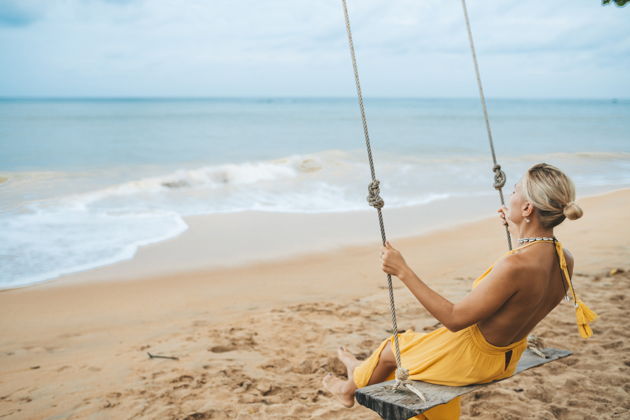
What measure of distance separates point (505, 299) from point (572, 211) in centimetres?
35

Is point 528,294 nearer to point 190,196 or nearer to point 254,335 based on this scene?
point 254,335

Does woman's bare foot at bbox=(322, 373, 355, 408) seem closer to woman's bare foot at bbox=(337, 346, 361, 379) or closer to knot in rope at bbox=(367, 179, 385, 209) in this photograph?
woman's bare foot at bbox=(337, 346, 361, 379)

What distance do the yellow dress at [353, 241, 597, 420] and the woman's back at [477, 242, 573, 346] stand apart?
0.03m

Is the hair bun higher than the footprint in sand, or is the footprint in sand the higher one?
the hair bun

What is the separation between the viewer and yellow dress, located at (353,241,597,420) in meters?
1.80

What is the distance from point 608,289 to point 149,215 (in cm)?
631

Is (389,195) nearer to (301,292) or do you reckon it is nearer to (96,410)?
(301,292)

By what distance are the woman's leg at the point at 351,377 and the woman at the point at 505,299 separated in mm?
72

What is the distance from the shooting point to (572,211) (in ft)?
5.00

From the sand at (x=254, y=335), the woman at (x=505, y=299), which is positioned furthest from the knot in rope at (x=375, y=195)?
the sand at (x=254, y=335)

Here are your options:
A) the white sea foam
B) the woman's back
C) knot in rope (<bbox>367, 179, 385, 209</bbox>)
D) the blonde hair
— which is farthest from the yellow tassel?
the white sea foam

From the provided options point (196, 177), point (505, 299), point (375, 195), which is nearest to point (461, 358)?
point (505, 299)

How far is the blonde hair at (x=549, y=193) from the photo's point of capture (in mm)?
1590

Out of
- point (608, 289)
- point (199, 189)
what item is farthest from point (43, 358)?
point (199, 189)
